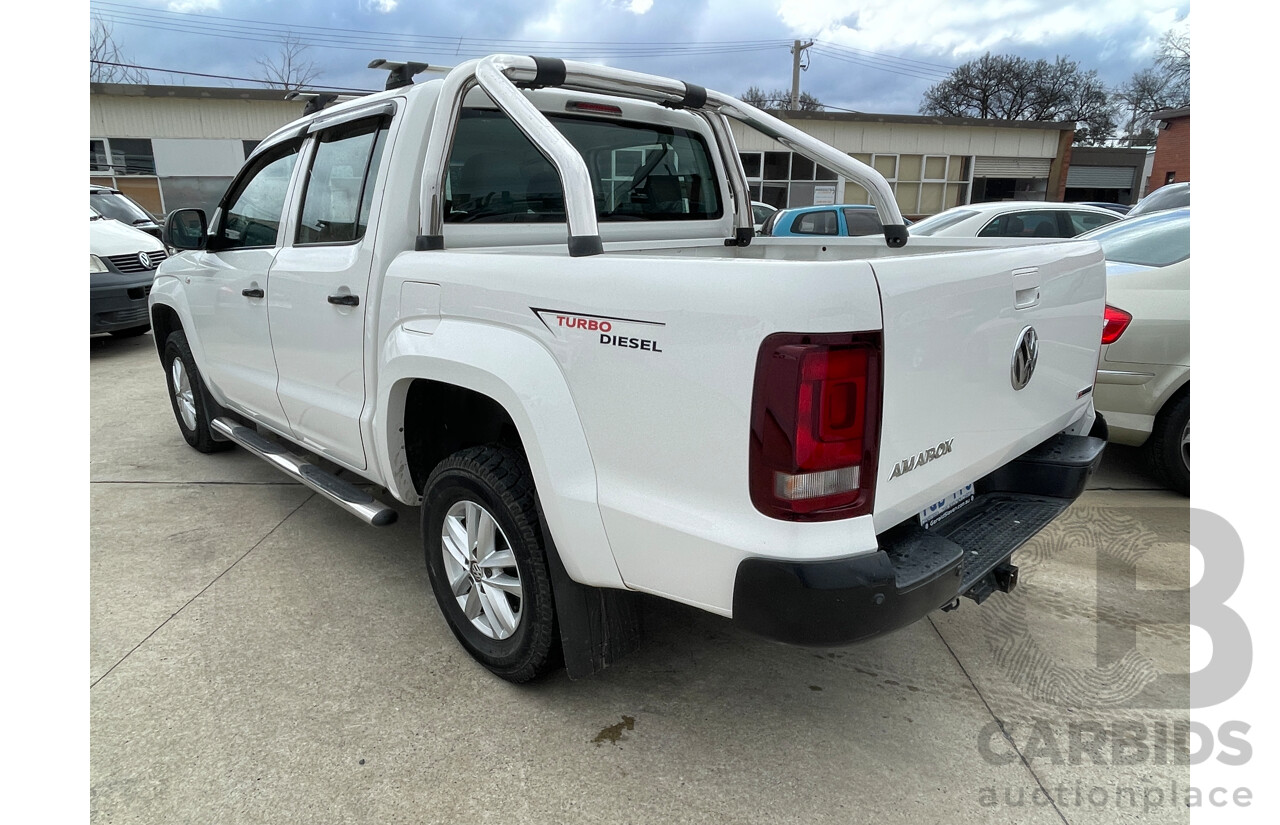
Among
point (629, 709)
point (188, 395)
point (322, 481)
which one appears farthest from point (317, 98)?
point (629, 709)

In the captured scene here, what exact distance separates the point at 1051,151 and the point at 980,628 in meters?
28.5

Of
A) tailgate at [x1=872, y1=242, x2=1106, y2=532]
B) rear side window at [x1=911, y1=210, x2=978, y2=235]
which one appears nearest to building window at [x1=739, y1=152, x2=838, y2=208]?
rear side window at [x1=911, y1=210, x2=978, y2=235]

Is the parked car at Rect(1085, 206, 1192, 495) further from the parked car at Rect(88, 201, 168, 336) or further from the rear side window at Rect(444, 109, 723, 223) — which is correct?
the parked car at Rect(88, 201, 168, 336)

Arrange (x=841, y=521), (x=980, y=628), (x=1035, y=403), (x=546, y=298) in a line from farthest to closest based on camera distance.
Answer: (x=980, y=628) → (x=1035, y=403) → (x=546, y=298) → (x=841, y=521)

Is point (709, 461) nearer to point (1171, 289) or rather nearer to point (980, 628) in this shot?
point (980, 628)

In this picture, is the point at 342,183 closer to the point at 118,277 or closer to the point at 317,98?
the point at 317,98

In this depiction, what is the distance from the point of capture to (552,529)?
219 centimetres

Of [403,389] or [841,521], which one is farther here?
[403,389]

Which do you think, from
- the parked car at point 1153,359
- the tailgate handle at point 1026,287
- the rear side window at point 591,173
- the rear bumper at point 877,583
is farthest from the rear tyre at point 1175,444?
the rear side window at point 591,173

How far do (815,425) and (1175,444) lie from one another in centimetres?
352

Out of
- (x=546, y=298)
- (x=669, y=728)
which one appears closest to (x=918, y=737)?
(x=669, y=728)

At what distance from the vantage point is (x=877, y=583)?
5.75 feet

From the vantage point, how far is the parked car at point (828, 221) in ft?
35.1
